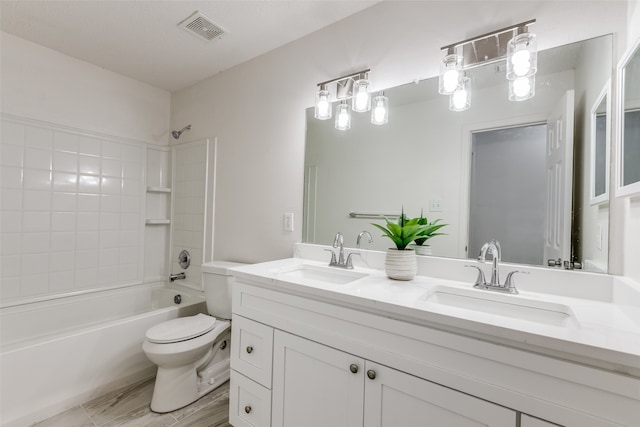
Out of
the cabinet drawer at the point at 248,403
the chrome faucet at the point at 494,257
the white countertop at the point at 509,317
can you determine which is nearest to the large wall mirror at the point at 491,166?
the chrome faucet at the point at 494,257

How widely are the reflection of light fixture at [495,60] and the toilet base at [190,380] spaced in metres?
2.04

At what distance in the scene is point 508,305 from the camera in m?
1.02

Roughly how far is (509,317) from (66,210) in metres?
2.89

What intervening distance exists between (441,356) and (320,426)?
1.89 feet

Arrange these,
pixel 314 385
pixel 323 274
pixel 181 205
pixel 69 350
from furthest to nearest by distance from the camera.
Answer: pixel 181 205 < pixel 69 350 < pixel 323 274 < pixel 314 385

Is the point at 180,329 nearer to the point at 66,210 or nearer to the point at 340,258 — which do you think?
the point at 340,258

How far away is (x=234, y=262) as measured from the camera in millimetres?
2211

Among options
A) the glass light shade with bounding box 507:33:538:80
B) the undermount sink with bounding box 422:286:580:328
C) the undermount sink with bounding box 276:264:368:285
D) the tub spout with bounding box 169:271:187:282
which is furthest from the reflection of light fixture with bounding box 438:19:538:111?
the tub spout with bounding box 169:271:187:282

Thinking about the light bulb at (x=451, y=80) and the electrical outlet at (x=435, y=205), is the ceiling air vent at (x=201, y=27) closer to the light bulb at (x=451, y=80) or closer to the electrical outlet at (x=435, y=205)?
the light bulb at (x=451, y=80)

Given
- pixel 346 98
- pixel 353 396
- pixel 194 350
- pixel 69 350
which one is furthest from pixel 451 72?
pixel 69 350

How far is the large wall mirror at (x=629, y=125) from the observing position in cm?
85

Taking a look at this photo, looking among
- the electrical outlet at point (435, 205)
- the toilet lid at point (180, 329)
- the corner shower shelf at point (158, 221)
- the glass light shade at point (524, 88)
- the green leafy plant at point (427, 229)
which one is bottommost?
→ the toilet lid at point (180, 329)

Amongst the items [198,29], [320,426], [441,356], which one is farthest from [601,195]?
[198,29]

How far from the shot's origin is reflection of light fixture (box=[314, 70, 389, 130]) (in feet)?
5.16
